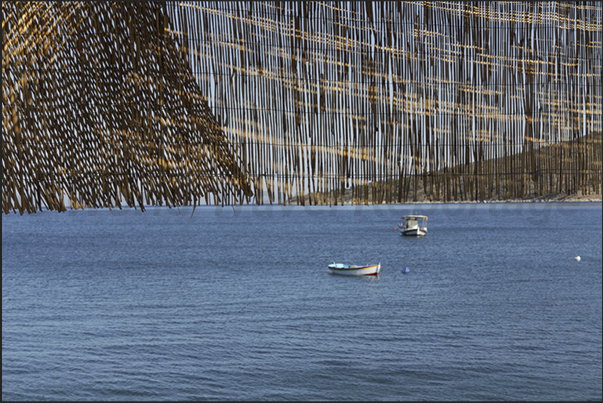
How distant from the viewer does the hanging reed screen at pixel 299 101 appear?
7.64 feet

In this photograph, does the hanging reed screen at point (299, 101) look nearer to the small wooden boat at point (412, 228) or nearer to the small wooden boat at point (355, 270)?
the small wooden boat at point (355, 270)

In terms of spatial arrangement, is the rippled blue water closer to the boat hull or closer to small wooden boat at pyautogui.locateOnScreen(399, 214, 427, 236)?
the boat hull

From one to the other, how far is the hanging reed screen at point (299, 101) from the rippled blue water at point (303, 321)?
12613 millimetres

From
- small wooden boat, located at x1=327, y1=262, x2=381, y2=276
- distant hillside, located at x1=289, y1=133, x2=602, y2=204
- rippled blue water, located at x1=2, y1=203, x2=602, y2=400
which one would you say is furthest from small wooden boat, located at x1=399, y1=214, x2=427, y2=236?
distant hillside, located at x1=289, y1=133, x2=602, y2=204

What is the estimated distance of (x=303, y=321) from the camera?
3225 centimetres

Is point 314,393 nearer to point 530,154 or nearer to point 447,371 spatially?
point 447,371

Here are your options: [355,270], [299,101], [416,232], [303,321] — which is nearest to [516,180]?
[299,101]

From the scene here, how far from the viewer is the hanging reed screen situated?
2328 mm

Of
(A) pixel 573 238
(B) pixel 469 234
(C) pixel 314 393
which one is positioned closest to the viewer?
(C) pixel 314 393

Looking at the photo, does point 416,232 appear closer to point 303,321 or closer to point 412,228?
point 412,228

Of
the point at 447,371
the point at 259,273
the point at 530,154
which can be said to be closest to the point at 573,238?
the point at 259,273

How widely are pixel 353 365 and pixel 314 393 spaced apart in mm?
3543

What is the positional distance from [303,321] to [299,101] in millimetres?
30633

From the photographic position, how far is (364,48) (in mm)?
2455
